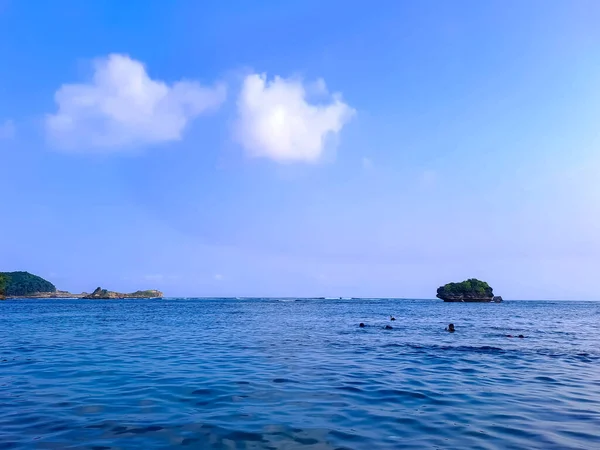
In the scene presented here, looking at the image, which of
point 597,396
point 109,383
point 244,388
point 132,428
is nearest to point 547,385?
point 597,396

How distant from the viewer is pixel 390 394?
1620cm

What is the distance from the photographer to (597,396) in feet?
53.3

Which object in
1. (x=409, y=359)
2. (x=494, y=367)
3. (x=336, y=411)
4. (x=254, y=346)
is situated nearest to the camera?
(x=336, y=411)

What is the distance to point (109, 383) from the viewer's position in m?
17.7

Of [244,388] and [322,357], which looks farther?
[322,357]

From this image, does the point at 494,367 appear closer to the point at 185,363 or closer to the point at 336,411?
the point at 336,411

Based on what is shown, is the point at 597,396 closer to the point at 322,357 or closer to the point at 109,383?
the point at 322,357

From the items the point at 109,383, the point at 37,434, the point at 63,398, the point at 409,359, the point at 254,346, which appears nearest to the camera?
the point at 37,434

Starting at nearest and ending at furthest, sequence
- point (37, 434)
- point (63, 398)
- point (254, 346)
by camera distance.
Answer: point (37, 434), point (63, 398), point (254, 346)

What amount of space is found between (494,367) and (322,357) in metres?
9.03

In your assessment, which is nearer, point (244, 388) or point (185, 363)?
point (244, 388)

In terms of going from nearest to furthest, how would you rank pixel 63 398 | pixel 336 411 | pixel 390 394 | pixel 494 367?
pixel 336 411, pixel 63 398, pixel 390 394, pixel 494 367

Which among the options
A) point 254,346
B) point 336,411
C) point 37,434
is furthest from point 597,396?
point 254,346

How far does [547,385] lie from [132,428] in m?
15.9
